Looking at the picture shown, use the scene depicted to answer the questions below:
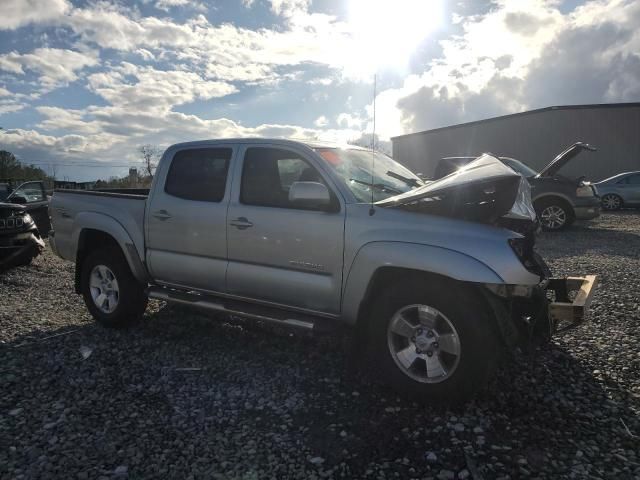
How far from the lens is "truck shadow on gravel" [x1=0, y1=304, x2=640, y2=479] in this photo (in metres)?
2.79

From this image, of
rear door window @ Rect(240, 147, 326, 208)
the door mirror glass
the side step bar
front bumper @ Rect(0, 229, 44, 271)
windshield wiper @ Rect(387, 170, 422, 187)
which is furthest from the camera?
the door mirror glass

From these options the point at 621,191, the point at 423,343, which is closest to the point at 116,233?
the point at 423,343

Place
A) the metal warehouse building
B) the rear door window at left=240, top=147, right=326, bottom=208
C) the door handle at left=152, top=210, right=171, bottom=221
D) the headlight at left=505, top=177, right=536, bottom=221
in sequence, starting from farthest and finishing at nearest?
the metal warehouse building → the door handle at left=152, top=210, right=171, bottom=221 → the rear door window at left=240, top=147, right=326, bottom=208 → the headlight at left=505, top=177, right=536, bottom=221

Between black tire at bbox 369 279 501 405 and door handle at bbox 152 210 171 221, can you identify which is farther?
door handle at bbox 152 210 171 221

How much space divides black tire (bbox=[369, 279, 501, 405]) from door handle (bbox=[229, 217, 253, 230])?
1.37 m

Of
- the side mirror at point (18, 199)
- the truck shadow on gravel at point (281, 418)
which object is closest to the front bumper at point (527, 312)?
the truck shadow on gravel at point (281, 418)

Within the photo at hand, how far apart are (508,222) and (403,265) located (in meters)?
0.87

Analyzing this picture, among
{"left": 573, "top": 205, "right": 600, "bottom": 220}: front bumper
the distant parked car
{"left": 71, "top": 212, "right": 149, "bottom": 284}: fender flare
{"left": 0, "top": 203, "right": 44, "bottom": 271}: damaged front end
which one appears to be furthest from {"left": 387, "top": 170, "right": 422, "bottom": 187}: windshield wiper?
the distant parked car

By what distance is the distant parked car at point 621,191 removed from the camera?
1827 cm

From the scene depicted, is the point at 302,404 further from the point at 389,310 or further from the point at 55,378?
the point at 55,378

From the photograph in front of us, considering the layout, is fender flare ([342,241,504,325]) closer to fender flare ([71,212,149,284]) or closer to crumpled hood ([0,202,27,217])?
fender flare ([71,212,149,284])

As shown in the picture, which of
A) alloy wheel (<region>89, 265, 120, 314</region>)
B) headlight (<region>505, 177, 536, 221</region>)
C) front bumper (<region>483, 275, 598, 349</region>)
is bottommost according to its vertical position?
alloy wheel (<region>89, 265, 120, 314</region>)

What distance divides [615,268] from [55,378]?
7656mm

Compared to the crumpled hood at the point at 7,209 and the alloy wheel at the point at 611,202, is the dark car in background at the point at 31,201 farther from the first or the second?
the alloy wheel at the point at 611,202
